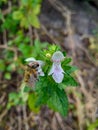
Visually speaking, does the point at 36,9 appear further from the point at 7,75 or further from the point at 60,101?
the point at 60,101

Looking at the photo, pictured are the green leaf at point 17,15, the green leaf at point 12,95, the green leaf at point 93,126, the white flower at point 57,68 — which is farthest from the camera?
the green leaf at point 17,15

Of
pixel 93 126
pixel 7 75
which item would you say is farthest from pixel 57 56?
pixel 7 75

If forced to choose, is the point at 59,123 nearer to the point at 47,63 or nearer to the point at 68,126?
the point at 68,126

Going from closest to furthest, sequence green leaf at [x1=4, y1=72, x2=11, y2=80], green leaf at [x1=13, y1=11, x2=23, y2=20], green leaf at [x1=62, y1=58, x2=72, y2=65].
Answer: green leaf at [x1=62, y1=58, x2=72, y2=65] → green leaf at [x1=4, y1=72, x2=11, y2=80] → green leaf at [x1=13, y1=11, x2=23, y2=20]

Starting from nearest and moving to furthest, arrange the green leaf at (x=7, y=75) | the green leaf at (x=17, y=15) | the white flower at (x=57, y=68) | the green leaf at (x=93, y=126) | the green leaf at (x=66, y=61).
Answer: the white flower at (x=57, y=68) < the green leaf at (x=66, y=61) < the green leaf at (x=93, y=126) < the green leaf at (x=7, y=75) < the green leaf at (x=17, y=15)

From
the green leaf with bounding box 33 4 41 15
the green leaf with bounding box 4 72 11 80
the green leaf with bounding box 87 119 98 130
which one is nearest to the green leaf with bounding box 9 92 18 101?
the green leaf with bounding box 4 72 11 80

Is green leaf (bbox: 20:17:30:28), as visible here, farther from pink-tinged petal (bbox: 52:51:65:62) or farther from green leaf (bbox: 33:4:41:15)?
pink-tinged petal (bbox: 52:51:65:62)

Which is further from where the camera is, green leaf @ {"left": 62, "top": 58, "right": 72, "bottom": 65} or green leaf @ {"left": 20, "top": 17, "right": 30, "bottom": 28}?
green leaf @ {"left": 20, "top": 17, "right": 30, "bottom": 28}

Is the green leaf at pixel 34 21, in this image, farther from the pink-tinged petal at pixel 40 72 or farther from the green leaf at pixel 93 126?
the pink-tinged petal at pixel 40 72

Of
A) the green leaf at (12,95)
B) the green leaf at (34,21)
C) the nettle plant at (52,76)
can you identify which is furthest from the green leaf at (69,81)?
the green leaf at (34,21)
